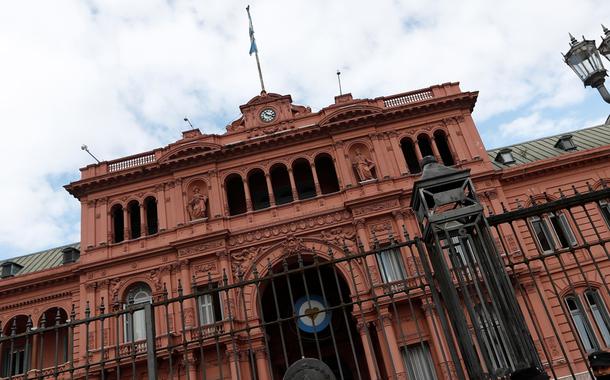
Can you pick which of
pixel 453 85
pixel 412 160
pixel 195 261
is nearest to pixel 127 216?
pixel 195 261

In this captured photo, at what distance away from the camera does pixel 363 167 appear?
2366 cm

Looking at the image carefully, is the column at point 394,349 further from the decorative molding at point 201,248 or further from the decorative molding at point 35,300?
the decorative molding at point 35,300

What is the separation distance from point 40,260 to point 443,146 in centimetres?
2537

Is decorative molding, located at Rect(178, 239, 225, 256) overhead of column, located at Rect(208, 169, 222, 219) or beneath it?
beneath

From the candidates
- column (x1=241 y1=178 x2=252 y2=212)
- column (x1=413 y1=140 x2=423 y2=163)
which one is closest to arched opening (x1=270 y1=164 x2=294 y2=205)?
column (x1=241 y1=178 x2=252 y2=212)

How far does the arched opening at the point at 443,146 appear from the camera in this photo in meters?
24.9

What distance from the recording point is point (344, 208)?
22766mm

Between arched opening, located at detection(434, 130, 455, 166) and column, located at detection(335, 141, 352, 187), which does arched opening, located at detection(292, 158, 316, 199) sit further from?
arched opening, located at detection(434, 130, 455, 166)

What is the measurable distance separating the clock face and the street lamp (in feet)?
53.4

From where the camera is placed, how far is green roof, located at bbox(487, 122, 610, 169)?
95.0ft

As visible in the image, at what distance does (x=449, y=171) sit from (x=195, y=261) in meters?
17.5

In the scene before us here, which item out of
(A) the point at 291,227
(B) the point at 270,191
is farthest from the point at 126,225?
(A) the point at 291,227

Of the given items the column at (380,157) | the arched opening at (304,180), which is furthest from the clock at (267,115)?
the column at (380,157)

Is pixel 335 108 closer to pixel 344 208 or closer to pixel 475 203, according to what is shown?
pixel 344 208
